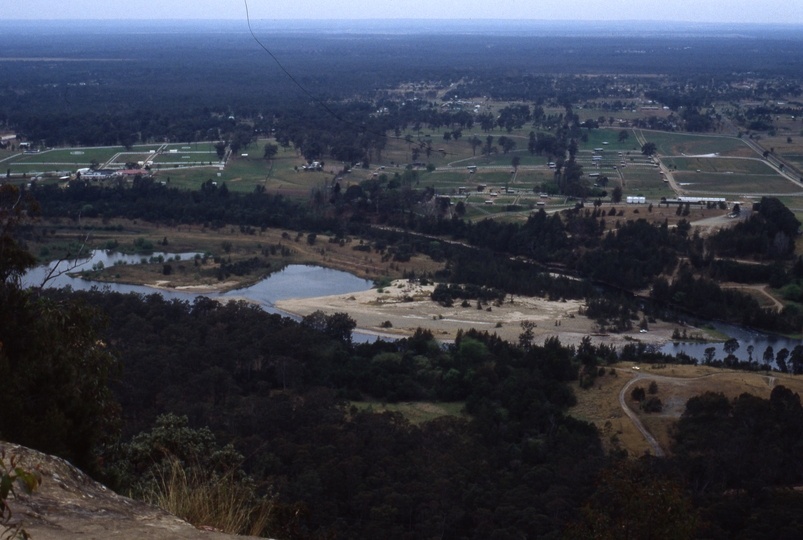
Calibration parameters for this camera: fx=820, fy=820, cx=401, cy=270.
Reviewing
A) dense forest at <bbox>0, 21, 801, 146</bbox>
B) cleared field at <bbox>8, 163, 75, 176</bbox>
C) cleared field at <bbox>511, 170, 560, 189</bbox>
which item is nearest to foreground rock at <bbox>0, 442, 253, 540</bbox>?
cleared field at <bbox>511, 170, 560, 189</bbox>

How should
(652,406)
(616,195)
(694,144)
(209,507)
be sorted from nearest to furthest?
(209,507) < (652,406) < (616,195) < (694,144)

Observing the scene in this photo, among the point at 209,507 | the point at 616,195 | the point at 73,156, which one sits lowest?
the point at 616,195

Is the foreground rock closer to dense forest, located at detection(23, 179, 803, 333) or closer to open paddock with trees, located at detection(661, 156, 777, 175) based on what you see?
dense forest, located at detection(23, 179, 803, 333)

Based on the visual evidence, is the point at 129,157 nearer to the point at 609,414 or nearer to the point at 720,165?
the point at 720,165

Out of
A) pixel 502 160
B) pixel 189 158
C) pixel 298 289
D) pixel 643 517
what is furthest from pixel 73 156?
pixel 643 517

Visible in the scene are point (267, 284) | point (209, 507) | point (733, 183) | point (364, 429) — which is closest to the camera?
point (209, 507)

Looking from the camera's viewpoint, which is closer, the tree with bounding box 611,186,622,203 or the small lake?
the small lake

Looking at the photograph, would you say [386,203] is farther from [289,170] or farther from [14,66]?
[14,66]
